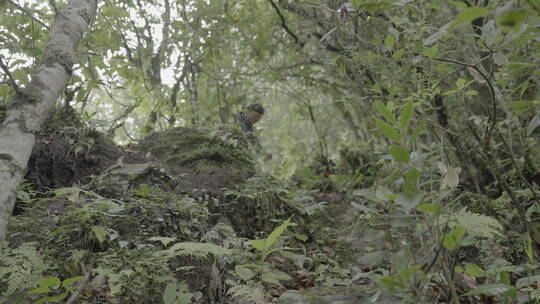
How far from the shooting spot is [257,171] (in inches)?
185

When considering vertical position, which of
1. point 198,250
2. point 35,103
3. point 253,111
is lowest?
point 198,250

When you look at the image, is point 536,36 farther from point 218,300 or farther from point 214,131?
point 214,131

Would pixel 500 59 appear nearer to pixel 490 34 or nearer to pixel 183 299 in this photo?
pixel 490 34

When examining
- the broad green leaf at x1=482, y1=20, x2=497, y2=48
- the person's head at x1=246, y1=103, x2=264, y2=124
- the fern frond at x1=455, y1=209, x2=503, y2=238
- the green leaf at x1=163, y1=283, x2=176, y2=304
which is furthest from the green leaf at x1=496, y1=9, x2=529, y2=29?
the person's head at x1=246, y1=103, x2=264, y2=124

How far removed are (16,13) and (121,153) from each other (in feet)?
5.67

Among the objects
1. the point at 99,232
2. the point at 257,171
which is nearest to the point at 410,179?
the point at 99,232

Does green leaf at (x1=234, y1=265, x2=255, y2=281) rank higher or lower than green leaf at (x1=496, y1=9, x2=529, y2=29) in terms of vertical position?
lower

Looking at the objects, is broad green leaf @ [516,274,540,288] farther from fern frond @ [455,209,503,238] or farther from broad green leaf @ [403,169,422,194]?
broad green leaf @ [403,169,422,194]

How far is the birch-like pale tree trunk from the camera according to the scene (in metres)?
1.64

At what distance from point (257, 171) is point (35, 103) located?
3.06 metres

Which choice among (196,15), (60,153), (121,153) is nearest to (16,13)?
(60,153)

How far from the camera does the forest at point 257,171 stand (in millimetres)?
1576

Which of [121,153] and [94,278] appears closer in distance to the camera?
[94,278]

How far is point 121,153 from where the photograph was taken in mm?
4305
